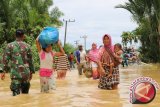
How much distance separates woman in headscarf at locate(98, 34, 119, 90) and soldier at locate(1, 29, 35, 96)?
228 centimetres

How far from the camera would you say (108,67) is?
35.4 ft

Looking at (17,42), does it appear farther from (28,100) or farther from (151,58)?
(151,58)

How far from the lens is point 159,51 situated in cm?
3641

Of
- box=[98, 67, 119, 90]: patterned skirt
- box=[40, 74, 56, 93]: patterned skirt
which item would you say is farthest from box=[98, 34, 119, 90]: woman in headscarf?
box=[40, 74, 56, 93]: patterned skirt

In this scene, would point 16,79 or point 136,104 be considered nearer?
point 136,104

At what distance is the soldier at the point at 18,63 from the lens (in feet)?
28.8

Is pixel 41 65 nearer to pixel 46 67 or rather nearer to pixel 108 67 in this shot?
pixel 46 67

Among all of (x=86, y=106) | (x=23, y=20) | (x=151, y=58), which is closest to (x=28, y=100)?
(x=86, y=106)

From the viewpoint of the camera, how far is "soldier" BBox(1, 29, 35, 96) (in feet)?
28.8

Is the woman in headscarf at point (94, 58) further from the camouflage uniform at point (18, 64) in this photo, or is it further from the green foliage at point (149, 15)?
the green foliage at point (149, 15)

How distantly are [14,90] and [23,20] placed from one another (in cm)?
2798

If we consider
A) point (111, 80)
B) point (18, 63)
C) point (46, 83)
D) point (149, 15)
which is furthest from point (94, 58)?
point (149, 15)

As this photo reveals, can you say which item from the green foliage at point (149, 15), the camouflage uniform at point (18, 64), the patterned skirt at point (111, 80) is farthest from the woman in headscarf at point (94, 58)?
the green foliage at point (149, 15)

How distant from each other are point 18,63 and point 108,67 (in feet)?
8.69
